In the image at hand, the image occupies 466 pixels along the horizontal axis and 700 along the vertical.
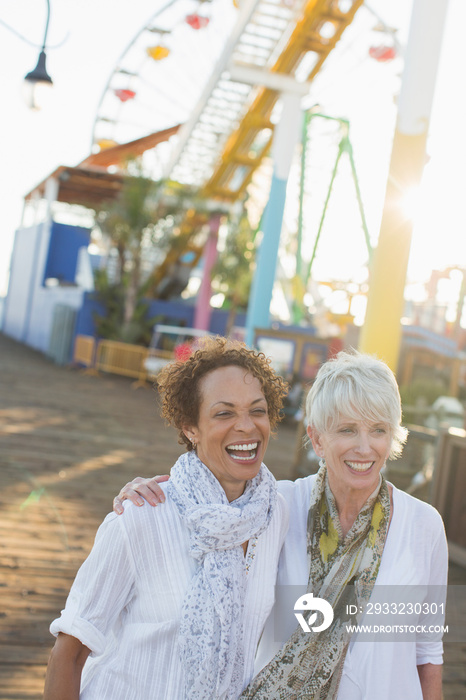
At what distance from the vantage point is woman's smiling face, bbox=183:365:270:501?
1.86 m

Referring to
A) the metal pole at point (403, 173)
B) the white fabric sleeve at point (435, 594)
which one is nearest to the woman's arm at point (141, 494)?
the white fabric sleeve at point (435, 594)

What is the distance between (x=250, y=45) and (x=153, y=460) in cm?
941

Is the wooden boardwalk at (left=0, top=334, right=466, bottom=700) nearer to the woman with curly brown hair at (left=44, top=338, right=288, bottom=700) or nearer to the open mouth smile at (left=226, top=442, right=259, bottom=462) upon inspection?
the woman with curly brown hair at (left=44, top=338, right=288, bottom=700)

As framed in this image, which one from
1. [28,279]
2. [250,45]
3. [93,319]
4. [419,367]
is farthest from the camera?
[28,279]

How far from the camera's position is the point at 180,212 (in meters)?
18.9

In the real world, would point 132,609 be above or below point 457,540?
above

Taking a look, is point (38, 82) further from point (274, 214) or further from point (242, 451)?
point (274, 214)

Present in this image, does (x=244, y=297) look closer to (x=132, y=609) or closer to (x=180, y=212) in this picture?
(x=180, y=212)

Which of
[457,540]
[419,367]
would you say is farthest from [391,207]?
[419,367]

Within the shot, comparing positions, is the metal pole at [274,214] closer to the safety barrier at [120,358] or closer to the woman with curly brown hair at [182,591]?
the safety barrier at [120,358]

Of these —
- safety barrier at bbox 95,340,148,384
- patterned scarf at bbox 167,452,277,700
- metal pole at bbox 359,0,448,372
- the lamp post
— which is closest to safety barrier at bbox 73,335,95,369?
safety barrier at bbox 95,340,148,384

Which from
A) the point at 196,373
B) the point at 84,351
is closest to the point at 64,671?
the point at 196,373

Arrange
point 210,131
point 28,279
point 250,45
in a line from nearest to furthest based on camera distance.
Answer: point 250,45 < point 210,131 < point 28,279

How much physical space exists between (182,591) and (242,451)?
0.39m
